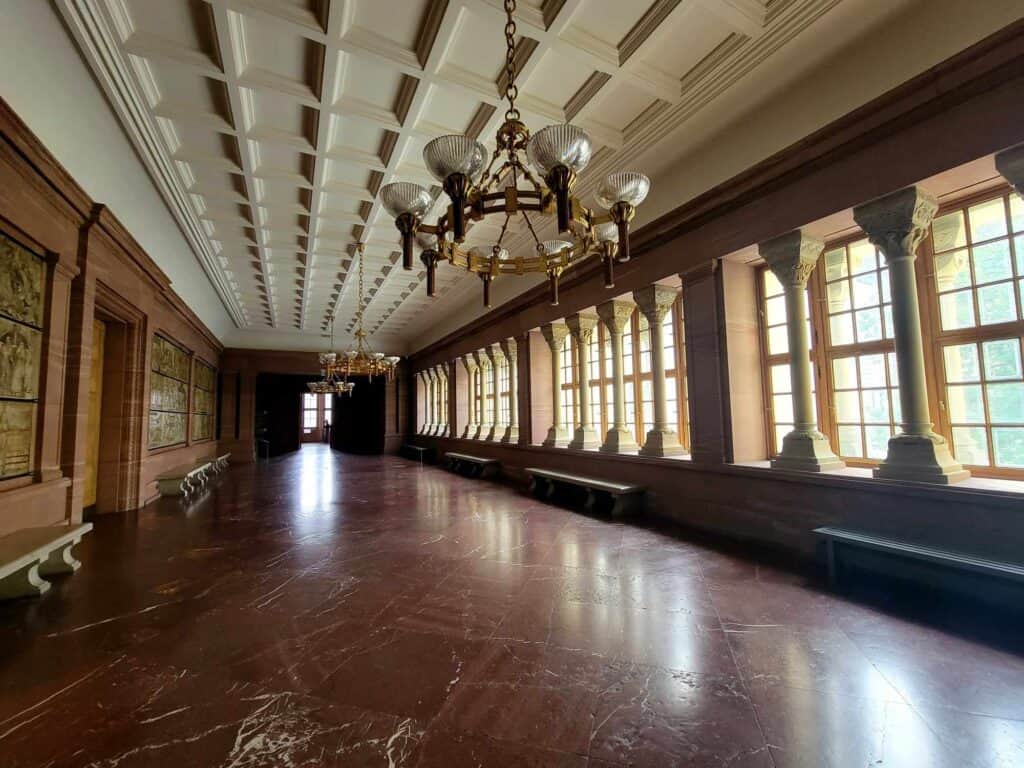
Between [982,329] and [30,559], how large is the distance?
6442 millimetres

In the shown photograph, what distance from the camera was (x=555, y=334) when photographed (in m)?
7.71

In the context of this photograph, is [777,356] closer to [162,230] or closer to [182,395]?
[162,230]

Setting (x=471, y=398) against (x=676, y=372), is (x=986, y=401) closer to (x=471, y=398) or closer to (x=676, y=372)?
(x=676, y=372)

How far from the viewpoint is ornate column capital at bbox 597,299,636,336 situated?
613 centimetres

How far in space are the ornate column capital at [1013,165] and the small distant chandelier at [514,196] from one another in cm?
211

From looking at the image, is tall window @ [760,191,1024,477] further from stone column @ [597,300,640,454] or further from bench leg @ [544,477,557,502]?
bench leg @ [544,477,557,502]

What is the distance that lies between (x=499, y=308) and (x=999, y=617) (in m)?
7.58

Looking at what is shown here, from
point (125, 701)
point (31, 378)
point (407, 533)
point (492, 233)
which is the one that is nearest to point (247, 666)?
point (125, 701)

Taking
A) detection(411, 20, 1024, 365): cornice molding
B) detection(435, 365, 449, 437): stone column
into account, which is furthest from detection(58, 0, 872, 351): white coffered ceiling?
detection(435, 365, 449, 437): stone column

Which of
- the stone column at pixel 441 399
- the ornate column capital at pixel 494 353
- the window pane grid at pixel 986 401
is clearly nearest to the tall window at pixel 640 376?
the window pane grid at pixel 986 401

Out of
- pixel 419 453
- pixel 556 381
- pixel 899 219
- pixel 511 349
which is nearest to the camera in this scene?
pixel 899 219

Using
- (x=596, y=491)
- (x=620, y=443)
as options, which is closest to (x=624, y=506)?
(x=596, y=491)

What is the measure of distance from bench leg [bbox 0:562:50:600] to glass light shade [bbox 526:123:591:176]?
13.3 ft

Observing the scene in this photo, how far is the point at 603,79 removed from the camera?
12.8 ft
